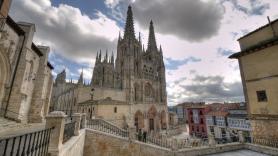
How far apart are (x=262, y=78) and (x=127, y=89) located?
98.0 feet

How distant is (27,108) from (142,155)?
39.0 ft

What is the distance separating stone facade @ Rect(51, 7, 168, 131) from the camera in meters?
31.3

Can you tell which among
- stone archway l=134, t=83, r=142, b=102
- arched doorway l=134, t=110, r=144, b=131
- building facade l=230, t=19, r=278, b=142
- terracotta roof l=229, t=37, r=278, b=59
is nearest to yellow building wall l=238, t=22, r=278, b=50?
building facade l=230, t=19, r=278, b=142

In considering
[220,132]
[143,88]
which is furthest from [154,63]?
[220,132]

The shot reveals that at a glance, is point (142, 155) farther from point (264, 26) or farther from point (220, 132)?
point (220, 132)

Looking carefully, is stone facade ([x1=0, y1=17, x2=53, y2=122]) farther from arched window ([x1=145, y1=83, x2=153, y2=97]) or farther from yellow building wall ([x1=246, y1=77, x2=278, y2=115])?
arched window ([x1=145, y1=83, x2=153, y2=97])

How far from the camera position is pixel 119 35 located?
49656 millimetres

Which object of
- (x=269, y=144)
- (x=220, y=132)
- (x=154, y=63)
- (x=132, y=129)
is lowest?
(x=220, y=132)

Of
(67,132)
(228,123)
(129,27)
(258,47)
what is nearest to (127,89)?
(129,27)

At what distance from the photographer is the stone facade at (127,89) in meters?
31.3

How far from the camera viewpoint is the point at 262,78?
1239cm

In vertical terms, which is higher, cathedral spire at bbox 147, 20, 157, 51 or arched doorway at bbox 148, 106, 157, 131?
cathedral spire at bbox 147, 20, 157, 51

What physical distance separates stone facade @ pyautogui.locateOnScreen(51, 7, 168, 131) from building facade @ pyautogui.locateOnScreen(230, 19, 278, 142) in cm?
2246

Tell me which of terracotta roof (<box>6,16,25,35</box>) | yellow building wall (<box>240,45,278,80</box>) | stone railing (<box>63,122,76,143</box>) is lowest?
stone railing (<box>63,122,76,143</box>)
